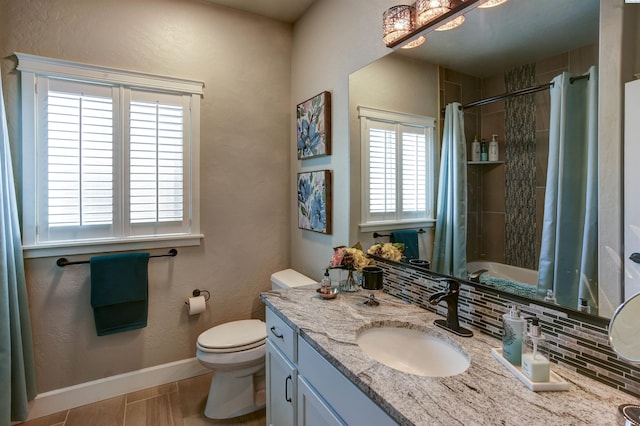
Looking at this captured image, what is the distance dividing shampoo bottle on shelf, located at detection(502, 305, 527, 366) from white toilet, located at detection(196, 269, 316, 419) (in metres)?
1.50

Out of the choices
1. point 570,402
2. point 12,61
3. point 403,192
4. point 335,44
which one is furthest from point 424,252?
point 12,61

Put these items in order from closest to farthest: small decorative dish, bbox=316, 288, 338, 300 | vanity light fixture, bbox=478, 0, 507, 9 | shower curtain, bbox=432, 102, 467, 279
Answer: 1. vanity light fixture, bbox=478, 0, 507, 9
2. shower curtain, bbox=432, 102, 467, 279
3. small decorative dish, bbox=316, 288, 338, 300

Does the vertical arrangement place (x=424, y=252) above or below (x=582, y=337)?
above

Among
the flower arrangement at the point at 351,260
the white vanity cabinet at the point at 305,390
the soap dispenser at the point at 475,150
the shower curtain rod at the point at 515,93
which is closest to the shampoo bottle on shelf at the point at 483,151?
the soap dispenser at the point at 475,150

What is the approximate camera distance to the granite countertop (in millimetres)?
757

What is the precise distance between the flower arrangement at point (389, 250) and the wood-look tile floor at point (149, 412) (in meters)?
1.29

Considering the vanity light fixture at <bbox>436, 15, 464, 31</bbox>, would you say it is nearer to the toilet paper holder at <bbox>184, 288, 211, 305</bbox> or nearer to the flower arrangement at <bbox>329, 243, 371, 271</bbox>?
the flower arrangement at <bbox>329, 243, 371, 271</bbox>

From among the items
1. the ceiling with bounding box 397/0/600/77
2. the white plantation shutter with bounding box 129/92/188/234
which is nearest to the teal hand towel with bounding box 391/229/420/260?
the ceiling with bounding box 397/0/600/77

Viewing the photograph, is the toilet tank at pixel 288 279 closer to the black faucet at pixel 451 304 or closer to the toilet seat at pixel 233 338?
the toilet seat at pixel 233 338

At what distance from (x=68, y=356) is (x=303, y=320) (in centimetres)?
181

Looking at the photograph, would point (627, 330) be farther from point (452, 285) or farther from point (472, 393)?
point (452, 285)

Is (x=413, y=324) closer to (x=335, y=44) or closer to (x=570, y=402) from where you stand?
(x=570, y=402)

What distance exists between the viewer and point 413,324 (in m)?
1.30

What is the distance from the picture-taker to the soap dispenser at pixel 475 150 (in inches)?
48.4
